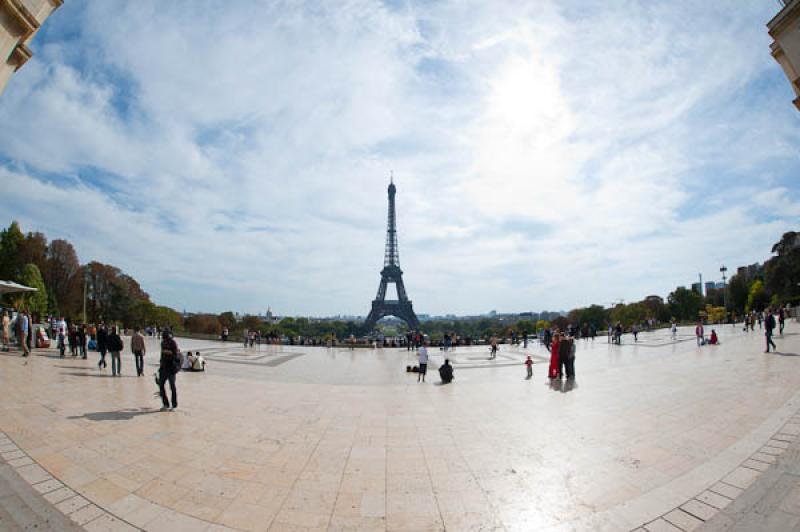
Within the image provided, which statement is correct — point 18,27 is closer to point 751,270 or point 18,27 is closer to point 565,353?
point 565,353

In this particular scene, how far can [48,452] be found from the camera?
5.22 metres

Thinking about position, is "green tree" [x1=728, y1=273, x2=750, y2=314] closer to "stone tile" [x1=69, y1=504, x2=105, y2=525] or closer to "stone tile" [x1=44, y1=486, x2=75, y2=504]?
"stone tile" [x1=69, y1=504, x2=105, y2=525]

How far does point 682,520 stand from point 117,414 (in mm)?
9644

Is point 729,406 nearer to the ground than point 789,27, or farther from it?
nearer to the ground

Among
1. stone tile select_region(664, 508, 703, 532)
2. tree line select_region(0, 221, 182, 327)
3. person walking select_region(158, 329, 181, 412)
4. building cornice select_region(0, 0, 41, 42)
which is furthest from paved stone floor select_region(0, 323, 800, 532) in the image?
tree line select_region(0, 221, 182, 327)

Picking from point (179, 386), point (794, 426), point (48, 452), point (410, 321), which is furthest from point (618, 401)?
point (410, 321)

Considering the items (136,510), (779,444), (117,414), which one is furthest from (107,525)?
(779,444)

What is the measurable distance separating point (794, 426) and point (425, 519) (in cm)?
712

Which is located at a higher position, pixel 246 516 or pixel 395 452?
pixel 246 516

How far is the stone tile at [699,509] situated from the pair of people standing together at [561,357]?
28.0ft

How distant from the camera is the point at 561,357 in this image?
12492mm

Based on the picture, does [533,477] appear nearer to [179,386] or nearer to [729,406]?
[729,406]

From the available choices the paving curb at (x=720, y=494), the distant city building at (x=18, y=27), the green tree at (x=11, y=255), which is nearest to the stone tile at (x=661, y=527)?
the paving curb at (x=720, y=494)

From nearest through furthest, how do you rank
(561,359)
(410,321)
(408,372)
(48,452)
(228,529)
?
(228,529), (48,452), (561,359), (408,372), (410,321)
